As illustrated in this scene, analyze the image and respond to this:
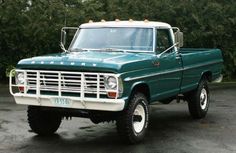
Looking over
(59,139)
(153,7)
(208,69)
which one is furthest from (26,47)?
(59,139)

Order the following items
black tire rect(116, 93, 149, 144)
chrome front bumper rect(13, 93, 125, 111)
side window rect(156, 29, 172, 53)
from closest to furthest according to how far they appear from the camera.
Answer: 1. chrome front bumper rect(13, 93, 125, 111)
2. black tire rect(116, 93, 149, 144)
3. side window rect(156, 29, 172, 53)

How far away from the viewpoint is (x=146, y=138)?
9.20 metres

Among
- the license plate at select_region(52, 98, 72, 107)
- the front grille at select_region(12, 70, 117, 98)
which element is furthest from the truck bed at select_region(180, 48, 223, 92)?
the license plate at select_region(52, 98, 72, 107)

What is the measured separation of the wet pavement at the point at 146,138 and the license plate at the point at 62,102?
Result: 2.22 ft

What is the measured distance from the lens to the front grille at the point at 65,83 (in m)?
8.18

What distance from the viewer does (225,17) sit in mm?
18875

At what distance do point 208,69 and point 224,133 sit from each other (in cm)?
232

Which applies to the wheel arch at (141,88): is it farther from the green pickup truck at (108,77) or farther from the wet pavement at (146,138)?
the wet pavement at (146,138)

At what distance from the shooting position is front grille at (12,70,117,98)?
322 inches

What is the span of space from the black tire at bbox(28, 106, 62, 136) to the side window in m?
2.21

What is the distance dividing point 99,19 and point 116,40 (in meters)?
8.15

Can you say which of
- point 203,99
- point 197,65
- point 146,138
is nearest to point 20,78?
point 146,138

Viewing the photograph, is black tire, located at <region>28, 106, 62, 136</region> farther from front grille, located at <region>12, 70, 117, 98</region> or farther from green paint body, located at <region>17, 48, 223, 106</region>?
green paint body, located at <region>17, 48, 223, 106</region>

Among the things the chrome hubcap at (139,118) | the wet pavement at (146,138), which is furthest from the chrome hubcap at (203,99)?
the chrome hubcap at (139,118)
